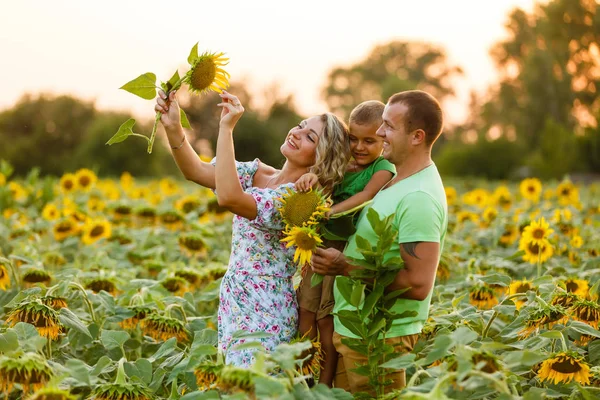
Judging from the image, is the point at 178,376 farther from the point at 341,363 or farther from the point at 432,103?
the point at 432,103

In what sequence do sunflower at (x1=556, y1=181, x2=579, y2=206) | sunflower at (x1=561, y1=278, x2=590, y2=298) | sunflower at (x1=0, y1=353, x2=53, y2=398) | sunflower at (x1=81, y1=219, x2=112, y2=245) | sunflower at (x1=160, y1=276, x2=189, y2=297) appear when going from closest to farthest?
sunflower at (x1=0, y1=353, x2=53, y2=398) → sunflower at (x1=561, y1=278, x2=590, y2=298) → sunflower at (x1=160, y1=276, x2=189, y2=297) → sunflower at (x1=81, y1=219, x2=112, y2=245) → sunflower at (x1=556, y1=181, x2=579, y2=206)

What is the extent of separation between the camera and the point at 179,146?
9.68ft

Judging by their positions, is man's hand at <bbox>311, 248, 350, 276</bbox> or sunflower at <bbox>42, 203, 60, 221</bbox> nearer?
man's hand at <bbox>311, 248, 350, 276</bbox>

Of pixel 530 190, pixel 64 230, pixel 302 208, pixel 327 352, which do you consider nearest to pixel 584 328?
pixel 327 352

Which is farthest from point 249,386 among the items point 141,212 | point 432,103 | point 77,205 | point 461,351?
point 77,205

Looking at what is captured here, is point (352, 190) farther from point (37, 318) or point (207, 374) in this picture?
point (37, 318)

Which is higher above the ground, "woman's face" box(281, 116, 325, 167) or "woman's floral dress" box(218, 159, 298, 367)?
"woman's face" box(281, 116, 325, 167)

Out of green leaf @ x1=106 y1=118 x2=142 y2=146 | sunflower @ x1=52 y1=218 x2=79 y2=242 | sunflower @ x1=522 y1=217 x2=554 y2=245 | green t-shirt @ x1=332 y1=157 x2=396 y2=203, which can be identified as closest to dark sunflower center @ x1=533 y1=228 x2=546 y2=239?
sunflower @ x1=522 y1=217 x2=554 y2=245

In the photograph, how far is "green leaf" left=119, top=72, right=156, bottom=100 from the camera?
8.98 ft

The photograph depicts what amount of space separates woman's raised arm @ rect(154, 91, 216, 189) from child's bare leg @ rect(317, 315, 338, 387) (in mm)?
701

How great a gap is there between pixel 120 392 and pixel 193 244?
2.69m

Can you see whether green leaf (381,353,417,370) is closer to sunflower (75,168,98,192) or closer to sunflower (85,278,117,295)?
sunflower (85,278,117,295)

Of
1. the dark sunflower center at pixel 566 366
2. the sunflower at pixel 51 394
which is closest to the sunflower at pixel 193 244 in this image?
the dark sunflower center at pixel 566 366

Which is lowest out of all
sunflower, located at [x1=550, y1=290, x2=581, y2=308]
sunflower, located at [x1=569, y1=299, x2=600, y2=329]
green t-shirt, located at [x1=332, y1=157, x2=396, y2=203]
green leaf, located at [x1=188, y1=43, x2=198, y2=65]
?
sunflower, located at [x1=569, y1=299, x2=600, y2=329]
